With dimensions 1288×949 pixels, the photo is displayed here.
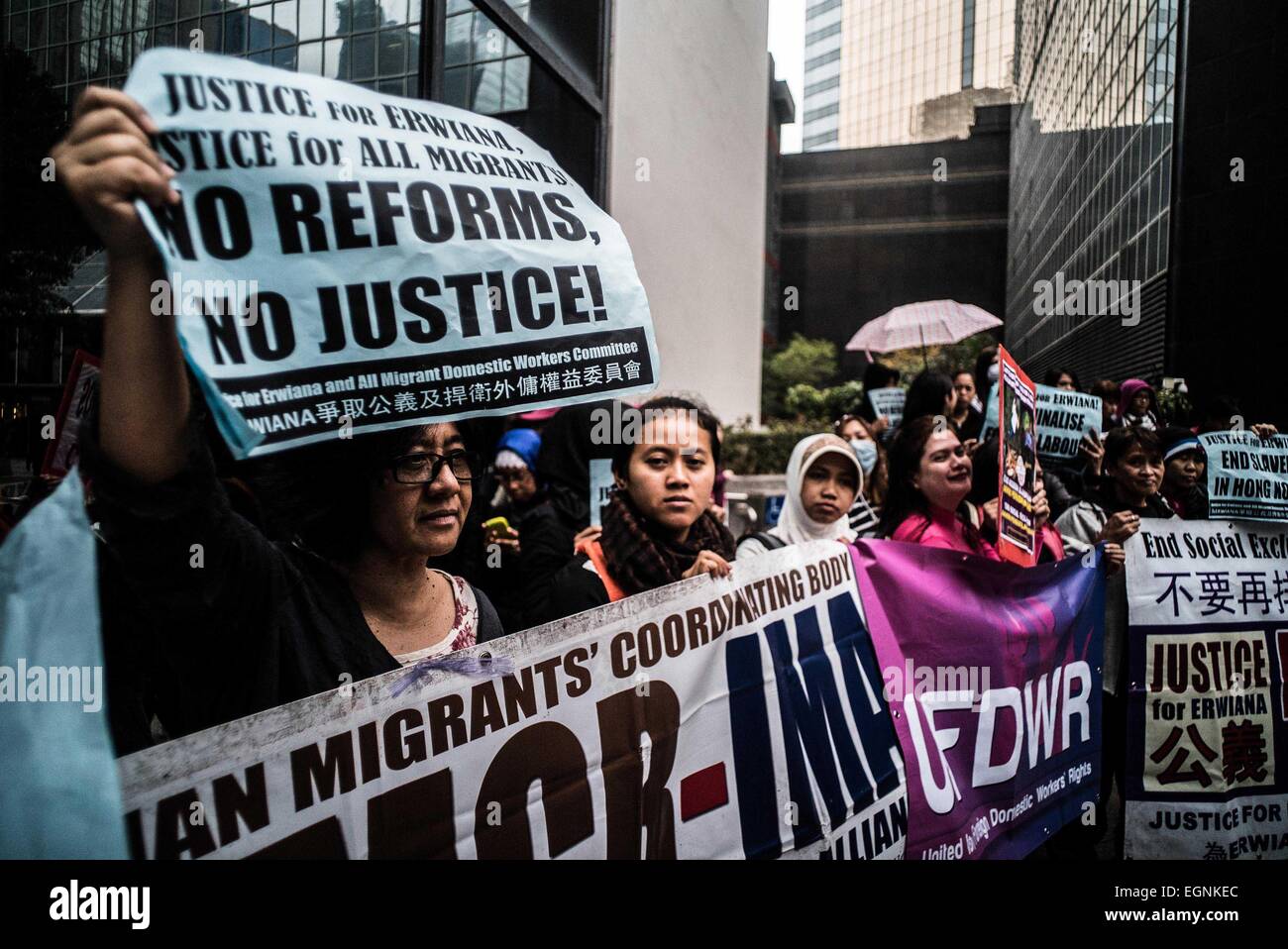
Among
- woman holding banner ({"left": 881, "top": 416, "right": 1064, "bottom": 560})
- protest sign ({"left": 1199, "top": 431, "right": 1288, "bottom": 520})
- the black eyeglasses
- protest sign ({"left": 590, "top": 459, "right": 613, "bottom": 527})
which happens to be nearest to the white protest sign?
protest sign ({"left": 1199, "top": 431, "right": 1288, "bottom": 520})

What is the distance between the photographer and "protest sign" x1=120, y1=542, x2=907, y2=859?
153 cm

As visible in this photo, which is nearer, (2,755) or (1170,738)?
(2,755)

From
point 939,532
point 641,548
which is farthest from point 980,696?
point 641,548

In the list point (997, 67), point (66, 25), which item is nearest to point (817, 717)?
point (66, 25)

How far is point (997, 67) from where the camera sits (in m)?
35.9

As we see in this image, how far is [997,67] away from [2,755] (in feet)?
135

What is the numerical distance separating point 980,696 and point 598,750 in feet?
4.65

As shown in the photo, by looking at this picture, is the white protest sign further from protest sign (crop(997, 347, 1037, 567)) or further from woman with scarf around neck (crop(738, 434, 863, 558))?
woman with scarf around neck (crop(738, 434, 863, 558))

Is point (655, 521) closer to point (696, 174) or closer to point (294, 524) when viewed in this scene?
point (294, 524)

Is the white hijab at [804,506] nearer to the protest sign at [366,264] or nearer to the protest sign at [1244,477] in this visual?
the protest sign at [366,264]

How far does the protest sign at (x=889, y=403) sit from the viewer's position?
22.9ft

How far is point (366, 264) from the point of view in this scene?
5.10 feet

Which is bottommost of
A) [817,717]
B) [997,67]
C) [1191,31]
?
[817,717]
